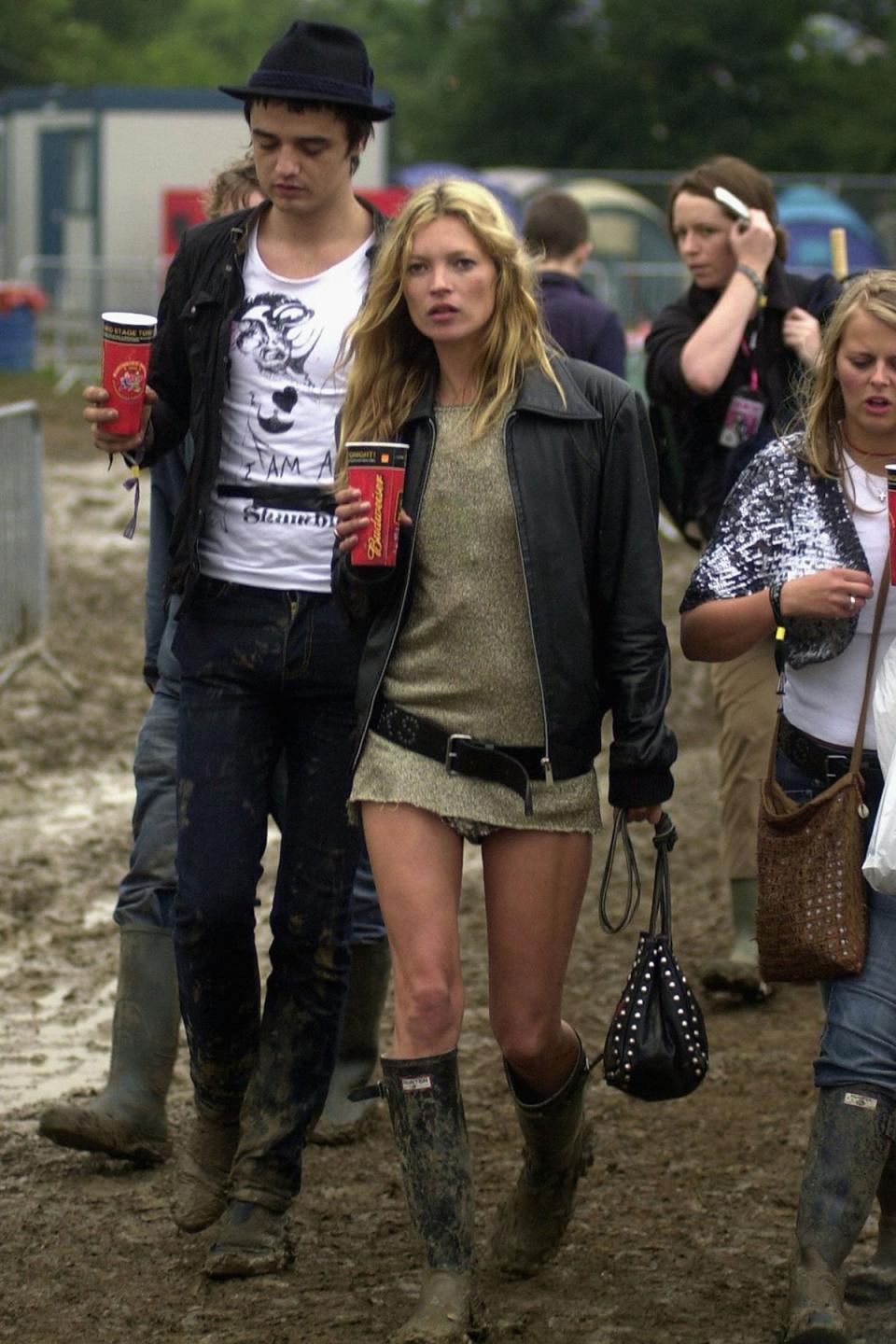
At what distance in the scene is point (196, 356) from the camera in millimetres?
3908

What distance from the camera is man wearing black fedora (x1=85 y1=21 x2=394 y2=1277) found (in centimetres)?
387

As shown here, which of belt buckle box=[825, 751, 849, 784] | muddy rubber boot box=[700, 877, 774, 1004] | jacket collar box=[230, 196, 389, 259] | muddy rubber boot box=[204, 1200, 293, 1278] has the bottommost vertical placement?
muddy rubber boot box=[700, 877, 774, 1004]

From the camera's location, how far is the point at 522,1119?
12.9 feet

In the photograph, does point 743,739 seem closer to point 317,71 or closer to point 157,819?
point 157,819

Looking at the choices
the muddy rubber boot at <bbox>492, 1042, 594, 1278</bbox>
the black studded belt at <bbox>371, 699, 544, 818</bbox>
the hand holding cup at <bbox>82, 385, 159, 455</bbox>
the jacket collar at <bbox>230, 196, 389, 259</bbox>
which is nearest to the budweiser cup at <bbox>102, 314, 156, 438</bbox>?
the hand holding cup at <bbox>82, 385, 159, 455</bbox>

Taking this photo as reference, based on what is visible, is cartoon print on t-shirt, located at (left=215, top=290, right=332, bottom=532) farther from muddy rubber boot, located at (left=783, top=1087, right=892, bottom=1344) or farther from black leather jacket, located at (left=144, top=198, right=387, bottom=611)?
muddy rubber boot, located at (left=783, top=1087, right=892, bottom=1344)

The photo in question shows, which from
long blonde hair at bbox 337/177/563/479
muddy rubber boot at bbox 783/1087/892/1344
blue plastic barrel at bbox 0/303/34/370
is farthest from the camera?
blue plastic barrel at bbox 0/303/34/370

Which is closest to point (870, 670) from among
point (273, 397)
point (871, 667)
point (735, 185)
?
point (871, 667)

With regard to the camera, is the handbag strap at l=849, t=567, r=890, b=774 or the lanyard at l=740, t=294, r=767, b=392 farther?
the lanyard at l=740, t=294, r=767, b=392

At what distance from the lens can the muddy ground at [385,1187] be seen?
3805 millimetres

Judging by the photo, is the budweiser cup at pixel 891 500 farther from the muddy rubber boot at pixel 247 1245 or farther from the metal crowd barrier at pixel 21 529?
the metal crowd barrier at pixel 21 529

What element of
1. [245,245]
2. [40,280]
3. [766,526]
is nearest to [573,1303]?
[766,526]

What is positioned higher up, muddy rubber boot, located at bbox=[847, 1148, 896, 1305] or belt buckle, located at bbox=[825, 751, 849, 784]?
belt buckle, located at bbox=[825, 751, 849, 784]

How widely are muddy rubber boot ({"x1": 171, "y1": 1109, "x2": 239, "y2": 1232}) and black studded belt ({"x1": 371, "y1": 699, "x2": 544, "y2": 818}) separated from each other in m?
1.01
